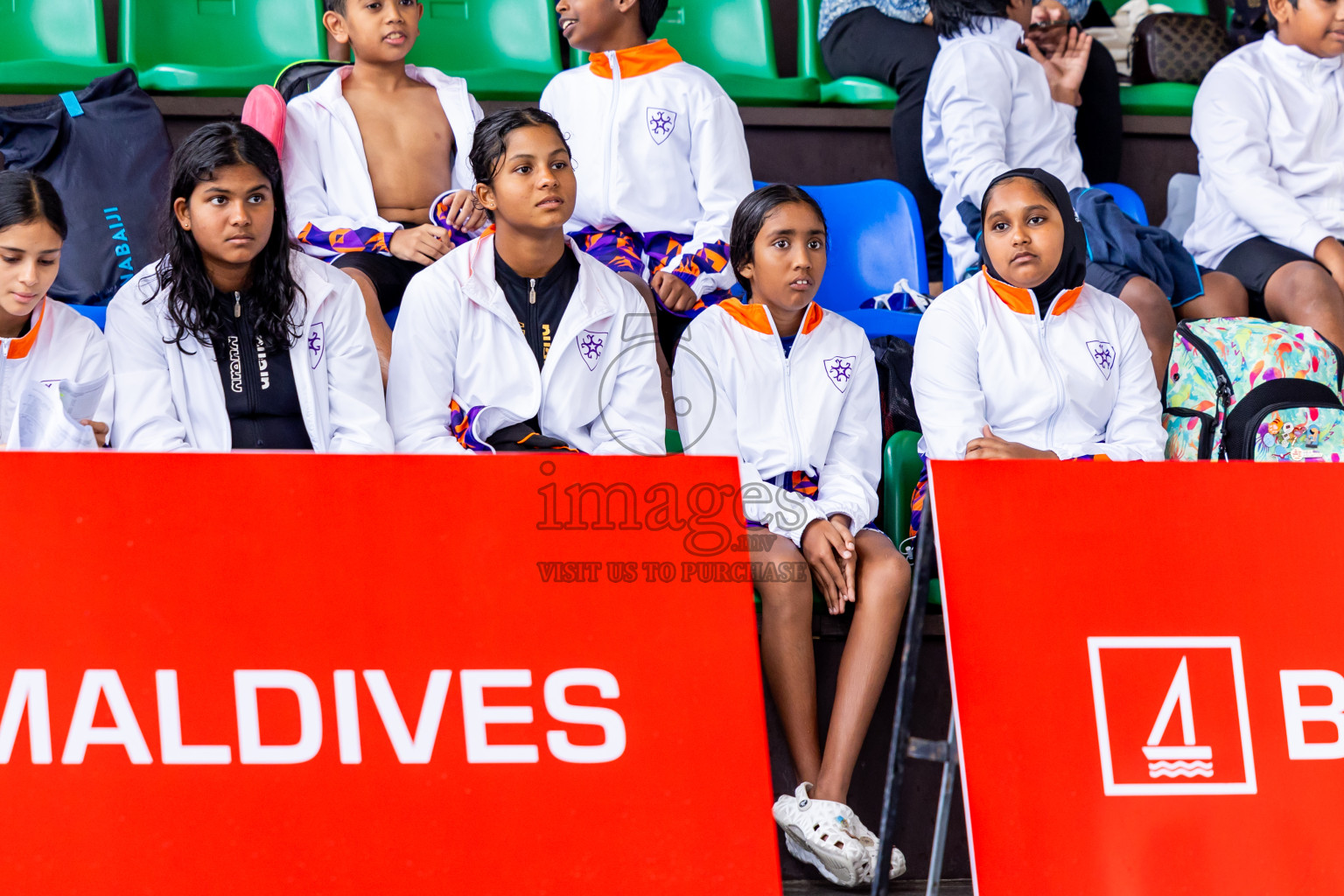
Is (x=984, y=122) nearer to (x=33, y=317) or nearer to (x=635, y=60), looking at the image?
(x=635, y=60)

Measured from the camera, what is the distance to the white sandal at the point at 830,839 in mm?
2000

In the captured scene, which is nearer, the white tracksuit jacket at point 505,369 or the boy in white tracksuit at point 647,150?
the white tracksuit jacket at point 505,369

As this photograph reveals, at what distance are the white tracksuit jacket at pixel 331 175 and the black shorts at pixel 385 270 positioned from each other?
0.04 meters

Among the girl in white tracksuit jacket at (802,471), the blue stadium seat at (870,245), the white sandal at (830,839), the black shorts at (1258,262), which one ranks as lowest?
the white sandal at (830,839)

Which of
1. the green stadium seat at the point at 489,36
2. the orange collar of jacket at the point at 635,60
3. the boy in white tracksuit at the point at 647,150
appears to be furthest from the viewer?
the green stadium seat at the point at 489,36

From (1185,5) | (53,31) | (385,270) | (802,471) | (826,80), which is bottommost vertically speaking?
(802,471)

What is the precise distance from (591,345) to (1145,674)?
1323 millimetres

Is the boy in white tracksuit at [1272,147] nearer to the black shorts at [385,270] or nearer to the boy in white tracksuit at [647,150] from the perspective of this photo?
the boy in white tracksuit at [647,150]

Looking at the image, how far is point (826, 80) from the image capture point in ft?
14.1

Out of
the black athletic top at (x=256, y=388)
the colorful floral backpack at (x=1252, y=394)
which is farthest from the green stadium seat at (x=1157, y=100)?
the black athletic top at (x=256, y=388)

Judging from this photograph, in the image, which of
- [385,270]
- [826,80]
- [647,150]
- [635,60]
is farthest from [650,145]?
[826,80]

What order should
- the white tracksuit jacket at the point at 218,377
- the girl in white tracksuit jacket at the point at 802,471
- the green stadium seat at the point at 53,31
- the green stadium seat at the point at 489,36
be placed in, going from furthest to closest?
1. the green stadium seat at the point at 489,36
2. the green stadium seat at the point at 53,31
3. the white tracksuit jacket at the point at 218,377
4. the girl in white tracksuit jacket at the point at 802,471

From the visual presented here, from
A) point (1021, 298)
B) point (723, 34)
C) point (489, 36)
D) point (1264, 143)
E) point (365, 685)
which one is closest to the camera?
point (365, 685)

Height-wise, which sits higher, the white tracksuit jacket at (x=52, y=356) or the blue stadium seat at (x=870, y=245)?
the blue stadium seat at (x=870, y=245)
